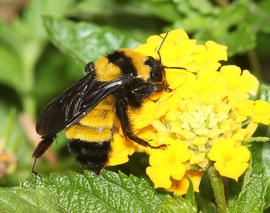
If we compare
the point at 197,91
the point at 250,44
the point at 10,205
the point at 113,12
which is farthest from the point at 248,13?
the point at 10,205

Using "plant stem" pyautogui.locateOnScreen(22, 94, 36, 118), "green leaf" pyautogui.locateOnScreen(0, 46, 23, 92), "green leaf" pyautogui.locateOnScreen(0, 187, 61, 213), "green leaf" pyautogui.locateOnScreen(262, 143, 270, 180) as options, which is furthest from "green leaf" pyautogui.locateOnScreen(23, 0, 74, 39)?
"green leaf" pyautogui.locateOnScreen(0, 187, 61, 213)

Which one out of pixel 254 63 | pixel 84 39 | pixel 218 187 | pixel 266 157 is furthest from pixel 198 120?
pixel 254 63

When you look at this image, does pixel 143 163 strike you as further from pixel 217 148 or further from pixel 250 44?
pixel 250 44

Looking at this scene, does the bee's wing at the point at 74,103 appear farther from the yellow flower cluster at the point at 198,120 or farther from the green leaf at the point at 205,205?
the green leaf at the point at 205,205

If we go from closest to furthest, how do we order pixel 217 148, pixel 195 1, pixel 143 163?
pixel 217 148 → pixel 143 163 → pixel 195 1

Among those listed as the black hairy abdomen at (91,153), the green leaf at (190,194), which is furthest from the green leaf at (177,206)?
the black hairy abdomen at (91,153)

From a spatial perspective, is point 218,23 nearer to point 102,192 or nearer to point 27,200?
point 102,192

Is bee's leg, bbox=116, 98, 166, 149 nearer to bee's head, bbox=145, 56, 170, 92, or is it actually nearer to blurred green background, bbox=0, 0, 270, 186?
bee's head, bbox=145, 56, 170, 92
